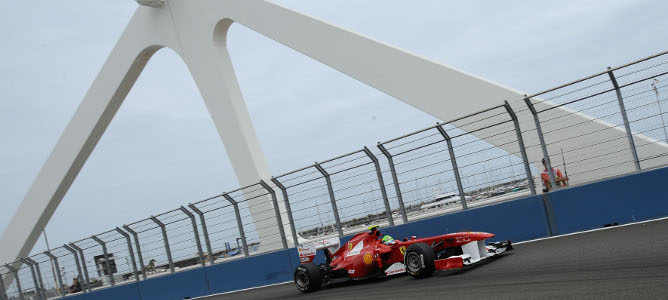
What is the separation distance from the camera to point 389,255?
8930mm

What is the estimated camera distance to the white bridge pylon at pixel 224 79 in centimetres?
1416

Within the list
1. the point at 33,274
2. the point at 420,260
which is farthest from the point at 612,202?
the point at 33,274

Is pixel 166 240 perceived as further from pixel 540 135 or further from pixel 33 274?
pixel 540 135

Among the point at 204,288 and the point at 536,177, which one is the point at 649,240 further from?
the point at 204,288

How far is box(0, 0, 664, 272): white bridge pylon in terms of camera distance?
14.2 metres

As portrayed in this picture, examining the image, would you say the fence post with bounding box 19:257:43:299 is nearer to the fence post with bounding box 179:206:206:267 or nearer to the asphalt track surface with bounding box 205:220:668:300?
the fence post with bounding box 179:206:206:267

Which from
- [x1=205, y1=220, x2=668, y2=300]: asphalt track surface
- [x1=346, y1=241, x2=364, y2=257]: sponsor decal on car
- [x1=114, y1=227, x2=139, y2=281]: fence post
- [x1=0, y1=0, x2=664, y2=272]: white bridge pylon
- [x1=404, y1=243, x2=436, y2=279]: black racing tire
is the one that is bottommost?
[x1=205, y1=220, x2=668, y2=300]: asphalt track surface

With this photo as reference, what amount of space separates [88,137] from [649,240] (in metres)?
21.2

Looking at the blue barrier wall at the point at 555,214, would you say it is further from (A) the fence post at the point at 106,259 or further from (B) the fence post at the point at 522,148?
(A) the fence post at the point at 106,259

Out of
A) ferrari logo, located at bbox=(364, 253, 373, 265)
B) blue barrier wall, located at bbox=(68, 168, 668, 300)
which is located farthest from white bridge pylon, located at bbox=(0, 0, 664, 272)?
ferrari logo, located at bbox=(364, 253, 373, 265)

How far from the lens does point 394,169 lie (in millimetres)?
10766

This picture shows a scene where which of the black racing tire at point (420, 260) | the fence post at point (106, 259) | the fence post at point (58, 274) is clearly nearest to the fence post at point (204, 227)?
the fence post at point (106, 259)

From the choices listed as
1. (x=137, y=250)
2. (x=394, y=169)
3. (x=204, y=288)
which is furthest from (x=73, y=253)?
(x=394, y=169)

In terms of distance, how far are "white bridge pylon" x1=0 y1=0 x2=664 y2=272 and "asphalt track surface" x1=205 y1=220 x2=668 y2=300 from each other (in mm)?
2838
